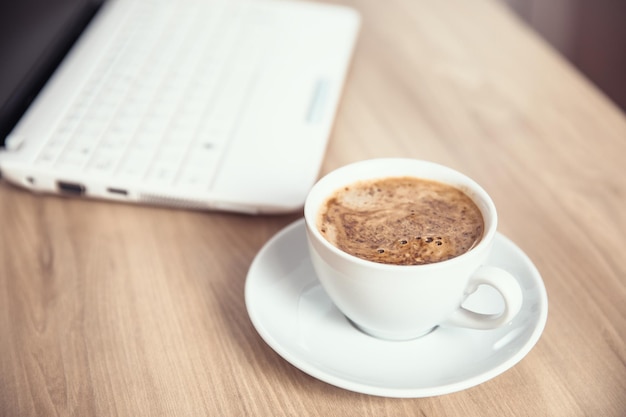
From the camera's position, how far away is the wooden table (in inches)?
21.5

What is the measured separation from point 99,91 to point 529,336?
59 cm

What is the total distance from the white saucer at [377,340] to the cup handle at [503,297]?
21mm

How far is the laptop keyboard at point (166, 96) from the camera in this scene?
75 cm

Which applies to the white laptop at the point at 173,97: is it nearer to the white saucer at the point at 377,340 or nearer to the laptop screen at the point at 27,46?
the laptop screen at the point at 27,46

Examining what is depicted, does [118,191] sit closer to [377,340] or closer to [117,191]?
[117,191]

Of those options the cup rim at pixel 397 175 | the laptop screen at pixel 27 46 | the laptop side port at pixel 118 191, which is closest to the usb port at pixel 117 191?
the laptop side port at pixel 118 191

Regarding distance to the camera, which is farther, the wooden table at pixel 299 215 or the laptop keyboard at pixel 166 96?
the laptop keyboard at pixel 166 96

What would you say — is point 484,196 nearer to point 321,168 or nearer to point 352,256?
point 352,256

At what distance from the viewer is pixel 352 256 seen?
52 cm

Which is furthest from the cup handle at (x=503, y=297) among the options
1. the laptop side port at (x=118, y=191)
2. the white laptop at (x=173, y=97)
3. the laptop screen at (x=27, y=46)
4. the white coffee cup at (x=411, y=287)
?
the laptop screen at (x=27, y=46)

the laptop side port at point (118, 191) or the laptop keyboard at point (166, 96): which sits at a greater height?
the laptop keyboard at point (166, 96)

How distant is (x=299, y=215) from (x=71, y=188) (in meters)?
0.25

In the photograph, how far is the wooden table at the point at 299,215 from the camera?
1.79 ft

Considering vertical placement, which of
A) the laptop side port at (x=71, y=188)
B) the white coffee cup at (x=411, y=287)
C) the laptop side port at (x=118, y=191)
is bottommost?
the laptop side port at (x=71, y=188)
